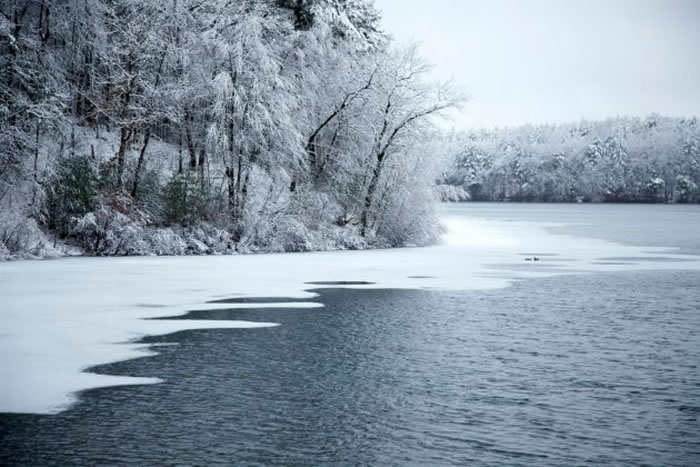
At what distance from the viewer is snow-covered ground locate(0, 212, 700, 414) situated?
1048 cm

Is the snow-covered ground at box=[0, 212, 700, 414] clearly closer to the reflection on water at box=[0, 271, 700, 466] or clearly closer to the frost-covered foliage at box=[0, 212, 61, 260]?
the reflection on water at box=[0, 271, 700, 466]

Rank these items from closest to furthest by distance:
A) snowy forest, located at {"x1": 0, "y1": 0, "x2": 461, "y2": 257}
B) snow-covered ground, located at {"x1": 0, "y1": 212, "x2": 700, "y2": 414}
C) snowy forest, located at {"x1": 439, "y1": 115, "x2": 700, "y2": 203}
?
1. snow-covered ground, located at {"x1": 0, "y1": 212, "x2": 700, "y2": 414}
2. snowy forest, located at {"x1": 0, "y1": 0, "x2": 461, "y2": 257}
3. snowy forest, located at {"x1": 439, "y1": 115, "x2": 700, "y2": 203}

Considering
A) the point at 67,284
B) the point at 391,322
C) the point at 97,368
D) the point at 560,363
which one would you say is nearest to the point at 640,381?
the point at 560,363

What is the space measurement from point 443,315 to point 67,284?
30.7ft

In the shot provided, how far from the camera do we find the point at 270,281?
20.9 meters

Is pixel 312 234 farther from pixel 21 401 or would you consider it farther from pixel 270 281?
pixel 21 401

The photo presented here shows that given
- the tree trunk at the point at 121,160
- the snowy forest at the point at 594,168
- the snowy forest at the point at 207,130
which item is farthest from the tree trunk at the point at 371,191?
the snowy forest at the point at 594,168

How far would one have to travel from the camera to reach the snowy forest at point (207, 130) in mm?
28000

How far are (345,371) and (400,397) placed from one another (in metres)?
1.49

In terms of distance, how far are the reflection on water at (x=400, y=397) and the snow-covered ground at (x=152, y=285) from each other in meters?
0.61

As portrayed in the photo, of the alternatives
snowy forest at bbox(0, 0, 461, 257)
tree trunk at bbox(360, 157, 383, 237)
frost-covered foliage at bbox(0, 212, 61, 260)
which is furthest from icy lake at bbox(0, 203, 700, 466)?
tree trunk at bbox(360, 157, 383, 237)

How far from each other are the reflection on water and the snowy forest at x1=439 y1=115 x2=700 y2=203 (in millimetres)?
147208

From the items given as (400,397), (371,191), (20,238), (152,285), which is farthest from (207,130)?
(400,397)

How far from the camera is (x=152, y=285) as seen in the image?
64.1 feet
